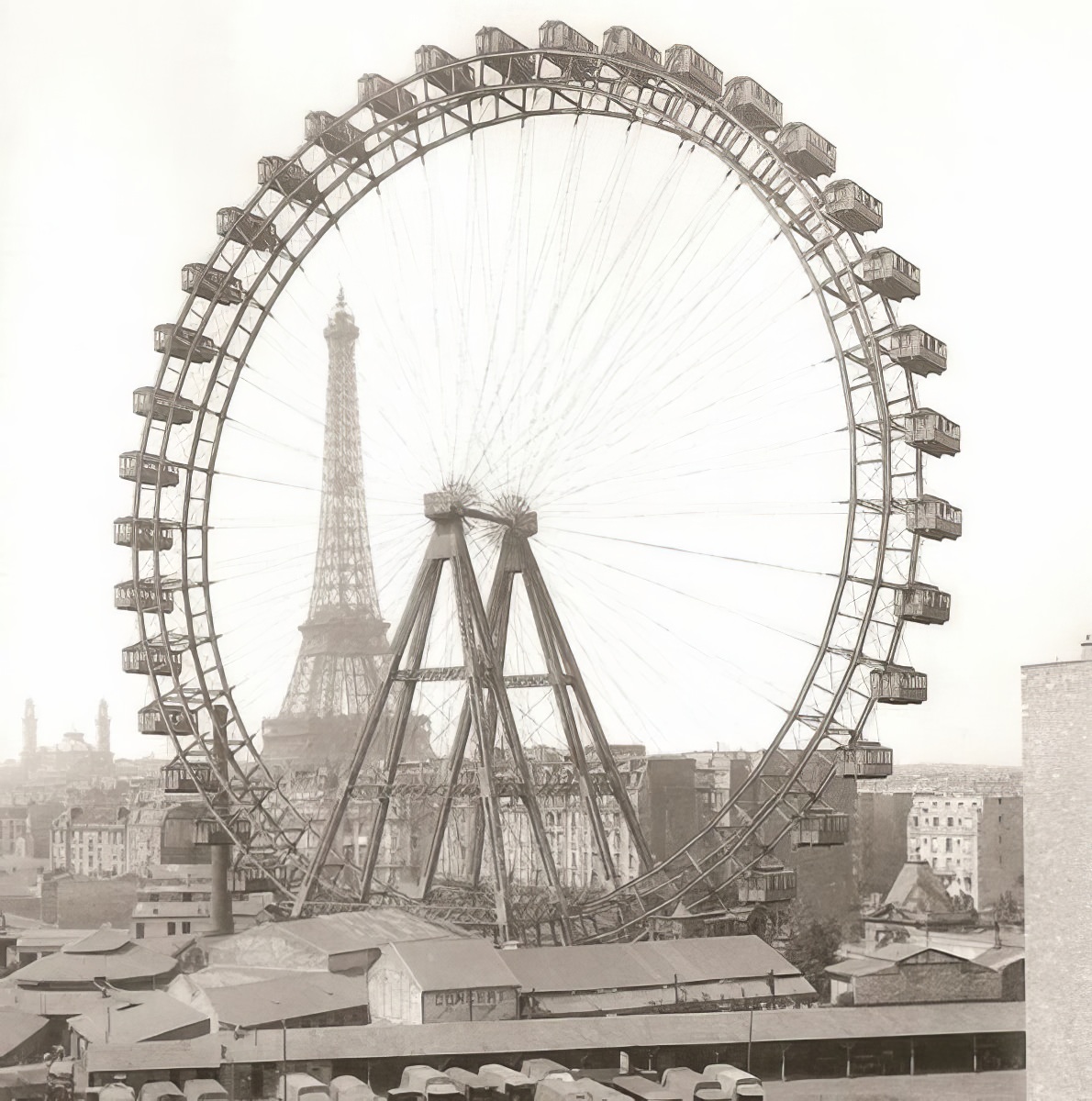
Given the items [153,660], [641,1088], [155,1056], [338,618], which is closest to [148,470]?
[153,660]

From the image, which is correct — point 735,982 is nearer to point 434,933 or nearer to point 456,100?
point 434,933

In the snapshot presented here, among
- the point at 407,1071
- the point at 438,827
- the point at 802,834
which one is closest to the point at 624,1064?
the point at 407,1071

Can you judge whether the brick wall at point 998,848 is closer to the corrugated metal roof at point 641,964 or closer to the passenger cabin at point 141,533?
the corrugated metal roof at point 641,964

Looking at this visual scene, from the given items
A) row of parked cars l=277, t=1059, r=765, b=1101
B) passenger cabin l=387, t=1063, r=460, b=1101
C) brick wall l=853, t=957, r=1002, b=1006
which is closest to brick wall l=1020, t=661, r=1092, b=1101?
row of parked cars l=277, t=1059, r=765, b=1101

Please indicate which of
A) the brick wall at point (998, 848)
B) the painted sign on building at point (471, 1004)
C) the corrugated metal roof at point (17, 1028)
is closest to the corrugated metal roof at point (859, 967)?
the painted sign on building at point (471, 1004)

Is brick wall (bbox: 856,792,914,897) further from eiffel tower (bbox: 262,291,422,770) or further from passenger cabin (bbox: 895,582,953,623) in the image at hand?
passenger cabin (bbox: 895,582,953,623)

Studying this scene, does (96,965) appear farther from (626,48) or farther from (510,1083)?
(626,48)
